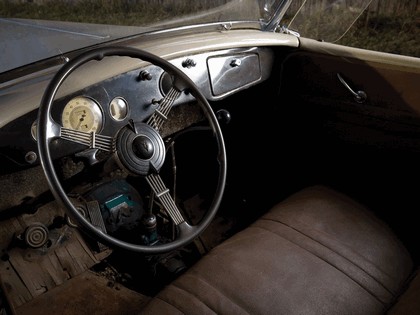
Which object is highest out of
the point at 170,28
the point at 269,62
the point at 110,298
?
the point at 170,28

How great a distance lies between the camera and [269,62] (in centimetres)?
207

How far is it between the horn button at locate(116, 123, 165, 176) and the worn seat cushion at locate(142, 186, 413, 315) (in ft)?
1.25

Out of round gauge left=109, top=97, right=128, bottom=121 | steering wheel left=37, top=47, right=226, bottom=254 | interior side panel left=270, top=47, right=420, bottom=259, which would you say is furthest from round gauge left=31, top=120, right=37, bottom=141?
interior side panel left=270, top=47, right=420, bottom=259

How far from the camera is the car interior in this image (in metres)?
1.35

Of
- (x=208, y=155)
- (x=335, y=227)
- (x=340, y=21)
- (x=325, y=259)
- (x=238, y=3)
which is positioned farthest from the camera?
(x=208, y=155)

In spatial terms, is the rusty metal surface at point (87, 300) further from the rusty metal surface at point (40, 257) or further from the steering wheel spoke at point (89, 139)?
the steering wheel spoke at point (89, 139)

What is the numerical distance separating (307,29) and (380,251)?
1054 millimetres

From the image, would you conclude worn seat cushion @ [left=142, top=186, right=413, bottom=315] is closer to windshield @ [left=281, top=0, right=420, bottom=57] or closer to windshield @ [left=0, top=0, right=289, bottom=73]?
windshield @ [left=0, top=0, right=289, bottom=73]

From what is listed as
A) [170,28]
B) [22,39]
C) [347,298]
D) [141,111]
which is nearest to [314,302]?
[347,298]

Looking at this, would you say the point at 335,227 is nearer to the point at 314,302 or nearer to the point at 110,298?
the point at 314,302

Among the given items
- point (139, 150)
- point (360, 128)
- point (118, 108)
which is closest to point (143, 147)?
point (139, 150)

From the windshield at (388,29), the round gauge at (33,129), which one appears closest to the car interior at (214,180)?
the round gauge at (33,129)

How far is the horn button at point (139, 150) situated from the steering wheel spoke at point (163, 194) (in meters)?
0.03

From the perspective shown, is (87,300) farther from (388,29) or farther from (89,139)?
(388,29)
